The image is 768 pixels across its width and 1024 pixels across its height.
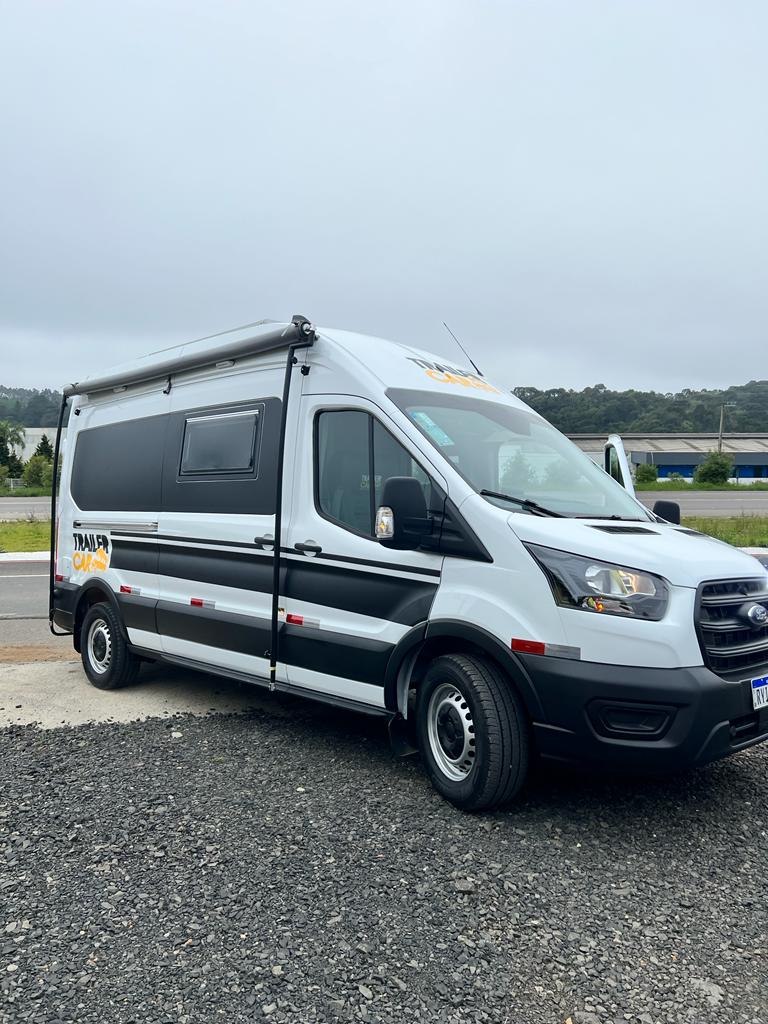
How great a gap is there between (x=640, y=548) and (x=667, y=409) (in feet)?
274

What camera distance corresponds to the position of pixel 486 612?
4.06 m

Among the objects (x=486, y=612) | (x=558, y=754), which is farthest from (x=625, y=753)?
(x=486, y=612)

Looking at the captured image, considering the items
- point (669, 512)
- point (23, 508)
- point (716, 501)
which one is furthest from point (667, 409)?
point (669, 512)

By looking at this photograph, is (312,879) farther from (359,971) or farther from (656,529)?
(656,529)

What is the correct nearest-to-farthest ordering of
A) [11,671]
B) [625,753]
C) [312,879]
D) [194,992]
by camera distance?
1. [194,992]
2. [312,879]
3. [625,753]
4. [11,671]

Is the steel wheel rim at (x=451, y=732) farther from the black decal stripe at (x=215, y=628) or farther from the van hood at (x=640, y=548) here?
the black decal stripe at (x=215, y=628)

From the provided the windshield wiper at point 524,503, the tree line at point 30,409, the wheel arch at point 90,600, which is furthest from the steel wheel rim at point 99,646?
the tree line at point 30,409

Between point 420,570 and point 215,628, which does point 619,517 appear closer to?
point 420,570

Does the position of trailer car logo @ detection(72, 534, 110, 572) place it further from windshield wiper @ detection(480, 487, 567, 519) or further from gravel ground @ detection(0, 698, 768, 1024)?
windshield wiper @ detection(480, 487, 567, 519)

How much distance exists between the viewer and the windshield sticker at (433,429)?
458cm

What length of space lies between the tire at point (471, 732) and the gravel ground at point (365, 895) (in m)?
0.15

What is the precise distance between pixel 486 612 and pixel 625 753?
2.94 feet

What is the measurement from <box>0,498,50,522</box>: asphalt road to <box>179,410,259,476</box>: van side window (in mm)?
27127

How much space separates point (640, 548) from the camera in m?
3.92
